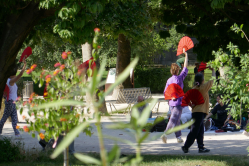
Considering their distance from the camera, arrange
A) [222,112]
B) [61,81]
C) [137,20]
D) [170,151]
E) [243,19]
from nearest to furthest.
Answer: [61,81]
[170,151]
[243,19]
[137,20]
[222,112]

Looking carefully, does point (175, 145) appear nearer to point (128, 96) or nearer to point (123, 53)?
point (128, 96)

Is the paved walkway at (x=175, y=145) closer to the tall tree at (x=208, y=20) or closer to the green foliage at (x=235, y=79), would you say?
the tall tree at (x=208, y=20)

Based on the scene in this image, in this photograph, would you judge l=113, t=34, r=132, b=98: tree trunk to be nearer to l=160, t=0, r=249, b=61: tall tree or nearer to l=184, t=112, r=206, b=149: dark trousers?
l=160, t=0, r=249, b=61: tall tree

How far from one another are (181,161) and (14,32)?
11.2 ft

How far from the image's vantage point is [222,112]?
8938 mm

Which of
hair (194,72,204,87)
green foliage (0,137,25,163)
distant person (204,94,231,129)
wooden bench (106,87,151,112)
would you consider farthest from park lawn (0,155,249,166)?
wooden bench (106,87,151,112)

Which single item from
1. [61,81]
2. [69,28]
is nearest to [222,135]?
[69,28]

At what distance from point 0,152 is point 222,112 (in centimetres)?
583

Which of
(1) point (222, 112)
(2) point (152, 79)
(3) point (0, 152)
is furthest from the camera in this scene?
(2) point (152, 79)

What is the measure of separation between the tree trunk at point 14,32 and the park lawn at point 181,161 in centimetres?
150

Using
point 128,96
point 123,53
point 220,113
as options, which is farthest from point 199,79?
point 123,53

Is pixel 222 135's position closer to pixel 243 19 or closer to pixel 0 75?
pixel 243 19

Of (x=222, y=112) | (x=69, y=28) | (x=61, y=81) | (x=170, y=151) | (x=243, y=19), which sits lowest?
(x=170, y=151)

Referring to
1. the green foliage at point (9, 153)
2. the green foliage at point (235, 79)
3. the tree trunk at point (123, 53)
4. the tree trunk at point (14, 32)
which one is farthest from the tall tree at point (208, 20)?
the tree trunk at point (123, 53)
